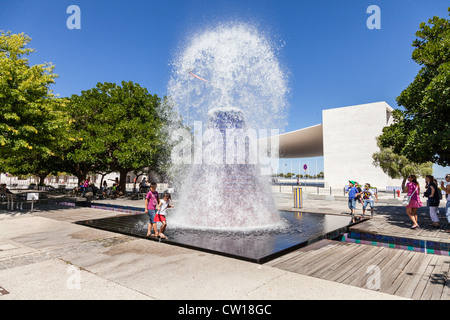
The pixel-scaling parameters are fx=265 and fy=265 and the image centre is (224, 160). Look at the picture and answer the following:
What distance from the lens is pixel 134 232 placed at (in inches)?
328

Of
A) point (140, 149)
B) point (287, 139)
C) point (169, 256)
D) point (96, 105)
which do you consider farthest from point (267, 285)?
point (287, 139)

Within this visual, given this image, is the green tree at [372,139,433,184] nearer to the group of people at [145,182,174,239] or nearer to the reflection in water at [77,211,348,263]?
the reflection in water at [77,211,348,263]

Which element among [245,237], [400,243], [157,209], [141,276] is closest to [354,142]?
[400,243]

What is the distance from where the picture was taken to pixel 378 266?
5.37 metres

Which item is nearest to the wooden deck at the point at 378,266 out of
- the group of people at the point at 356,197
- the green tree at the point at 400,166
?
the group of people at the point at 356,197

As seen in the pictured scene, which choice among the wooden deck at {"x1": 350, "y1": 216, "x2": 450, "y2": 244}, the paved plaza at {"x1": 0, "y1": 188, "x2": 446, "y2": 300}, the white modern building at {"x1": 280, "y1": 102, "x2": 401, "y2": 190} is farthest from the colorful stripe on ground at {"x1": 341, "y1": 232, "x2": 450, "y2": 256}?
the white modern building at {"x1": 280, "y1": 102, "x2": 401, "y2": 190}

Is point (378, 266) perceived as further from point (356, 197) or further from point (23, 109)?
point (23, 109)

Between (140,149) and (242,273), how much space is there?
680 inches

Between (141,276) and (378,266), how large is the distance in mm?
4660

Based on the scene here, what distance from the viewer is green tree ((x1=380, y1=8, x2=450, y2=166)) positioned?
9.23m

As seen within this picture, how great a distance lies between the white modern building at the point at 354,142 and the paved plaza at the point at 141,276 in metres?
38.8

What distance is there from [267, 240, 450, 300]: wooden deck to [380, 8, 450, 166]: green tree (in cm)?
536

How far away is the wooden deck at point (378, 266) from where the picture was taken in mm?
4281
